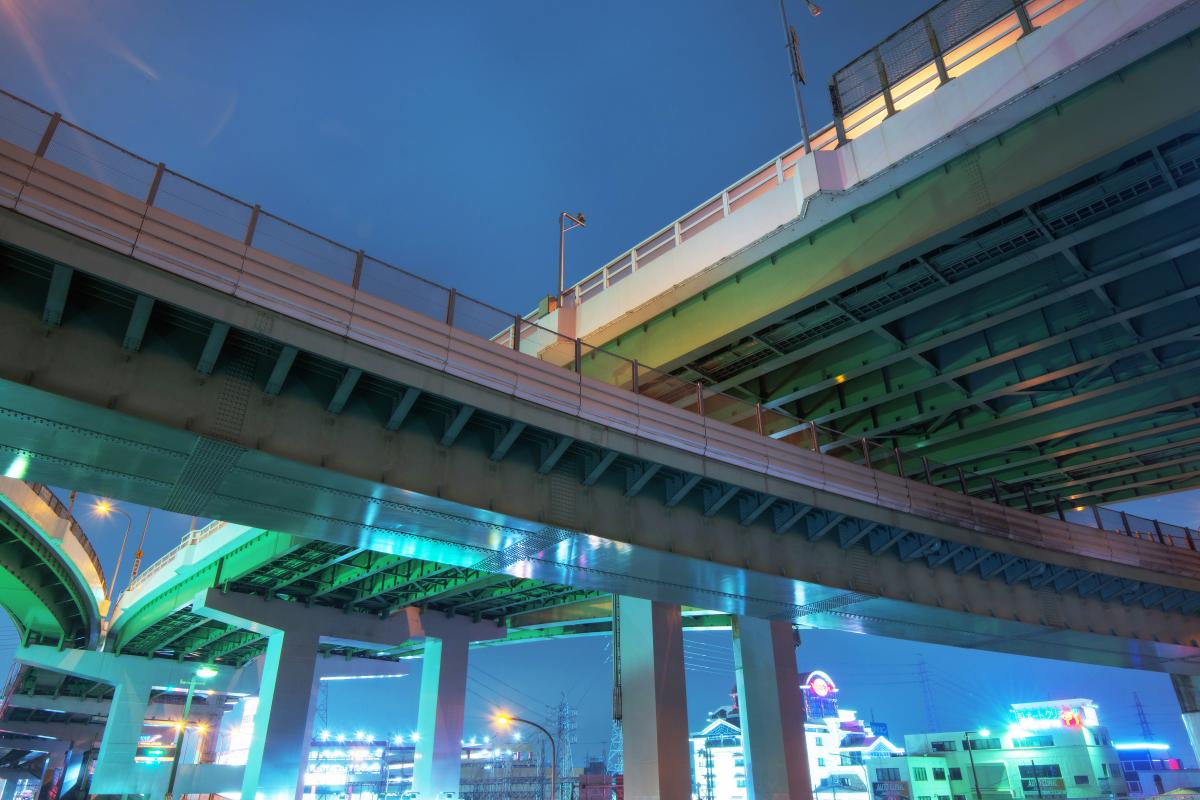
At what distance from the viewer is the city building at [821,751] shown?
94.5m

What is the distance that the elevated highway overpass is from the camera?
10.3 meters

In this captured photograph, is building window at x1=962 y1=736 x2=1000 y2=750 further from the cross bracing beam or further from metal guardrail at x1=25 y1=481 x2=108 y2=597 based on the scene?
metal guardrail at x1=25 y1=481 x2=108 y2=597

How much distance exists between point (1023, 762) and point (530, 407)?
9037 centimetres

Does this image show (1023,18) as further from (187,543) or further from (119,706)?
(119,706)

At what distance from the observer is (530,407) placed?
13.5 m

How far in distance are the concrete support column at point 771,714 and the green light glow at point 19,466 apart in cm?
2245

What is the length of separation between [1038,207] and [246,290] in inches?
627

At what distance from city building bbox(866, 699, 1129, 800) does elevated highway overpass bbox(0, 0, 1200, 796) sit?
221 ft

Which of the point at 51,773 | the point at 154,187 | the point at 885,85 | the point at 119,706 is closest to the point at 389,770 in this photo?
the point at 51,773

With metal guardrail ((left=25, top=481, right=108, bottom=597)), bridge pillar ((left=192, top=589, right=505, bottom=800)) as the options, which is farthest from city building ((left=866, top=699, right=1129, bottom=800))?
metal guardrail ((left=25, top=481, right=108, bottom=597))

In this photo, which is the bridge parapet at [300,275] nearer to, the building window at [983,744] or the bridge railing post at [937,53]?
the bridge railing post at [937,53]

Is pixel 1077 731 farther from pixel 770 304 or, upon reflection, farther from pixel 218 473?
pixel 218 473

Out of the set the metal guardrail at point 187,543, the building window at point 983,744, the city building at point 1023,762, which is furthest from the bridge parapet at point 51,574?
the building window at point 983,744

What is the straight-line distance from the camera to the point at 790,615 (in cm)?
2077
